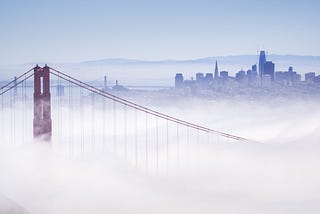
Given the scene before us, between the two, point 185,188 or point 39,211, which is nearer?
point 39,211

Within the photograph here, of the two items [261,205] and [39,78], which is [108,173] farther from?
[39,78]

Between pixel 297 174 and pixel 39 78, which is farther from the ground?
pixel 39 78

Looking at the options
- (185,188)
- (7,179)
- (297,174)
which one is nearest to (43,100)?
(7,179)

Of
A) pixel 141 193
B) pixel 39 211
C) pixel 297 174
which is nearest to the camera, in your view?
pixel 39 211

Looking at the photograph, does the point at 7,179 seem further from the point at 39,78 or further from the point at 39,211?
the point at 39,78

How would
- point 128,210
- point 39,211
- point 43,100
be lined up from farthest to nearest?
point 128,210
point 39,211
point 43,100

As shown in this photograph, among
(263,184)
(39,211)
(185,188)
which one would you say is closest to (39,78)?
(39,211)
